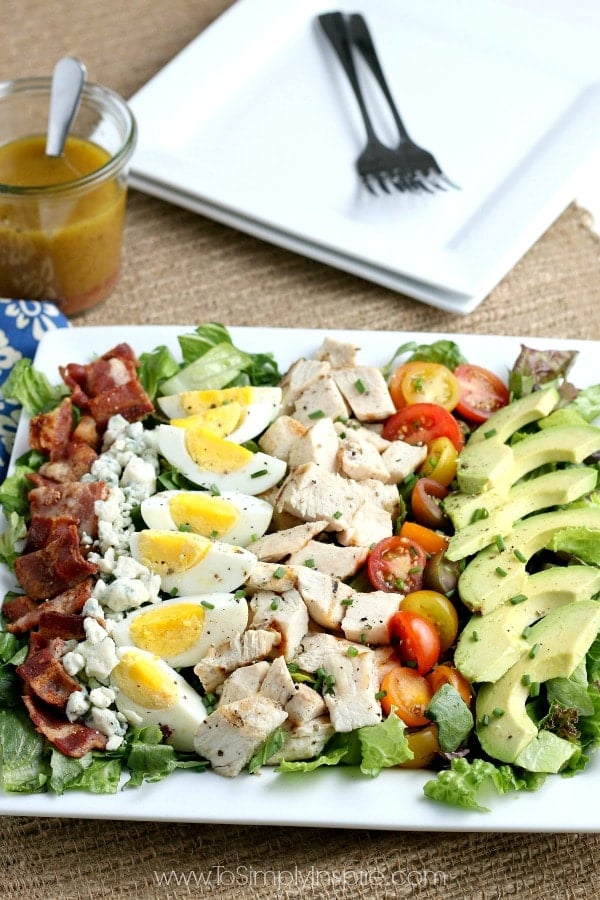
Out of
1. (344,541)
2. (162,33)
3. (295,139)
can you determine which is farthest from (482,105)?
(344,541)

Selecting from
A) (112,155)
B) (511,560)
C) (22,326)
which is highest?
(511,560)

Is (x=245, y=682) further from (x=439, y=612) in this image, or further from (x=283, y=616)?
(x=439, y=612)

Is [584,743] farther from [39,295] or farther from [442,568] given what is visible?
[39,295]

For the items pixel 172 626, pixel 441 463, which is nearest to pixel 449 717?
pixel 172 626

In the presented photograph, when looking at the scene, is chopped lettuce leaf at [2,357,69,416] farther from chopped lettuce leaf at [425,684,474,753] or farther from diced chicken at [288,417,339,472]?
chopped lettuce leaf at [425,684,474,753]

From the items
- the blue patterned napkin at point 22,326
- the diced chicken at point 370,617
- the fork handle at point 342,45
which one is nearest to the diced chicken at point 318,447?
the diced chicken at point 370,617

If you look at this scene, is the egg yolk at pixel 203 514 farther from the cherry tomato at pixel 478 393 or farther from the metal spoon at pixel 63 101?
the metal spoon at pixel 63 101
